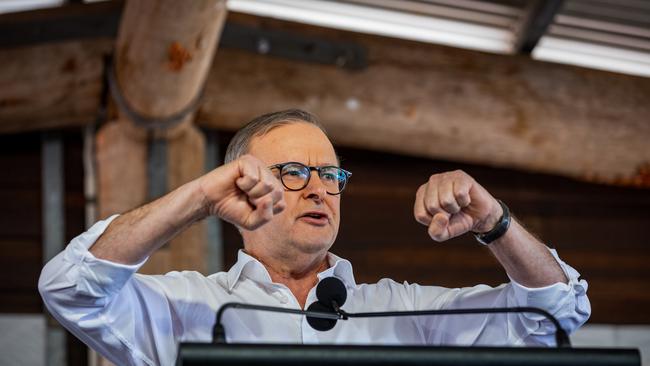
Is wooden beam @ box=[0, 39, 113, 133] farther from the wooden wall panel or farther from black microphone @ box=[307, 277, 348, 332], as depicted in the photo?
black microphone @ box=[307, 277, 348, 332]

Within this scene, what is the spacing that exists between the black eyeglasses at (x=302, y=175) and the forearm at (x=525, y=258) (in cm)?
36

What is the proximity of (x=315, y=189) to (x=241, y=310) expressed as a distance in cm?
28

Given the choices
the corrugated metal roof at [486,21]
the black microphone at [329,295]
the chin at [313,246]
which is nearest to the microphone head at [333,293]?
the black microphone at [329,295]

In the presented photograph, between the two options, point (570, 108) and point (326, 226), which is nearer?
point (326, 226)

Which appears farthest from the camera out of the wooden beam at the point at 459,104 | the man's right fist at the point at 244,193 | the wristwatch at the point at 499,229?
the wooden beam at the point at 459,104

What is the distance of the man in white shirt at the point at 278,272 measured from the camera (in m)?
1.48

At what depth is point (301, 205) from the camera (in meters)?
1.81

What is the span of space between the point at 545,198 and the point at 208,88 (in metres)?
1.80

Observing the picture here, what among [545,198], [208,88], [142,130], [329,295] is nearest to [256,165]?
[329,295]

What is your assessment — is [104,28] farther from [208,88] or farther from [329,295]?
[329,295]

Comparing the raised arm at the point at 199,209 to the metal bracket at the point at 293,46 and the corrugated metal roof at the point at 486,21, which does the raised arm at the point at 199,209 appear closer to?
the metal bracket at the point at 293,46

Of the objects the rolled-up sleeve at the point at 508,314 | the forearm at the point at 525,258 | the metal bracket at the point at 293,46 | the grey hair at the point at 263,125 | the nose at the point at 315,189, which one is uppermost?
the metal bracket at the point at 293,46

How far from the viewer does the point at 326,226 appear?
5.96 ft

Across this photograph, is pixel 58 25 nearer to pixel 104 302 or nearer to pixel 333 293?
pixel 104 302
